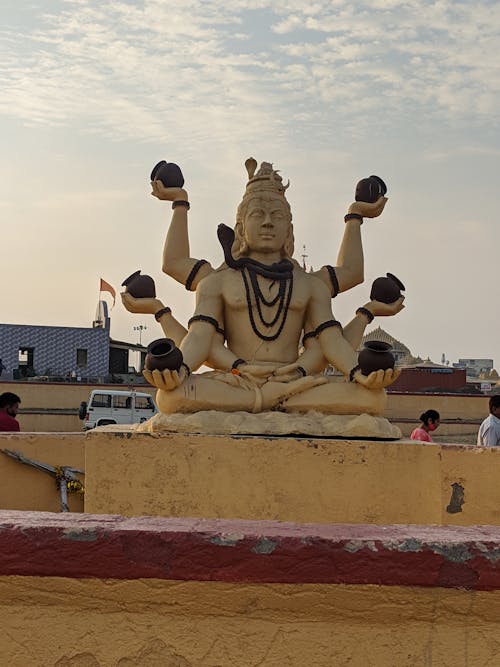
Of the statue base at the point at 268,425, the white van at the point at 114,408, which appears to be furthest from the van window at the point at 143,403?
the statue base at the point at 268,425

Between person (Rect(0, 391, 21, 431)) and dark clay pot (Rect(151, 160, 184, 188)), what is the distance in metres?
2.58

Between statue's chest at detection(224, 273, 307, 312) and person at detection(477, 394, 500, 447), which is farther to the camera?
person at detection(477, 394, 500, 447)

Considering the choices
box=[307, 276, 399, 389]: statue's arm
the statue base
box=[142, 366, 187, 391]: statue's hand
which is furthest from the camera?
box=[307, 276, 399, 389]: statue's arm

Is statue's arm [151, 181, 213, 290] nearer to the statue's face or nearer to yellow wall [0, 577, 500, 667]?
the statue's face

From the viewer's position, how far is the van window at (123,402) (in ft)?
54.6

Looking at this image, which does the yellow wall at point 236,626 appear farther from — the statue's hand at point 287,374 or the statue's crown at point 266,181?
the statue's crown at point 266,181

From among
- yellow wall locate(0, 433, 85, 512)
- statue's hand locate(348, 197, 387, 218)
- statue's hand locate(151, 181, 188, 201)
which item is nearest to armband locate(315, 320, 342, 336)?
statue's hand locate(348, 197, 387, 218)

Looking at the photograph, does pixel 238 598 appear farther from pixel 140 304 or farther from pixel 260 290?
pixel 140 304

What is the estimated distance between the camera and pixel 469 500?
17.7 feet

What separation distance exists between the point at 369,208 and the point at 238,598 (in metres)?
4.04

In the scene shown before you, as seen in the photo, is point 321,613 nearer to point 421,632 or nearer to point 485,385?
point 421,632

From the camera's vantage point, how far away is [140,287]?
522cm

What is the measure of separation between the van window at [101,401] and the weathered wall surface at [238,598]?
15.0m

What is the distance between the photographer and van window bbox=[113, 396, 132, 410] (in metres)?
16.6
